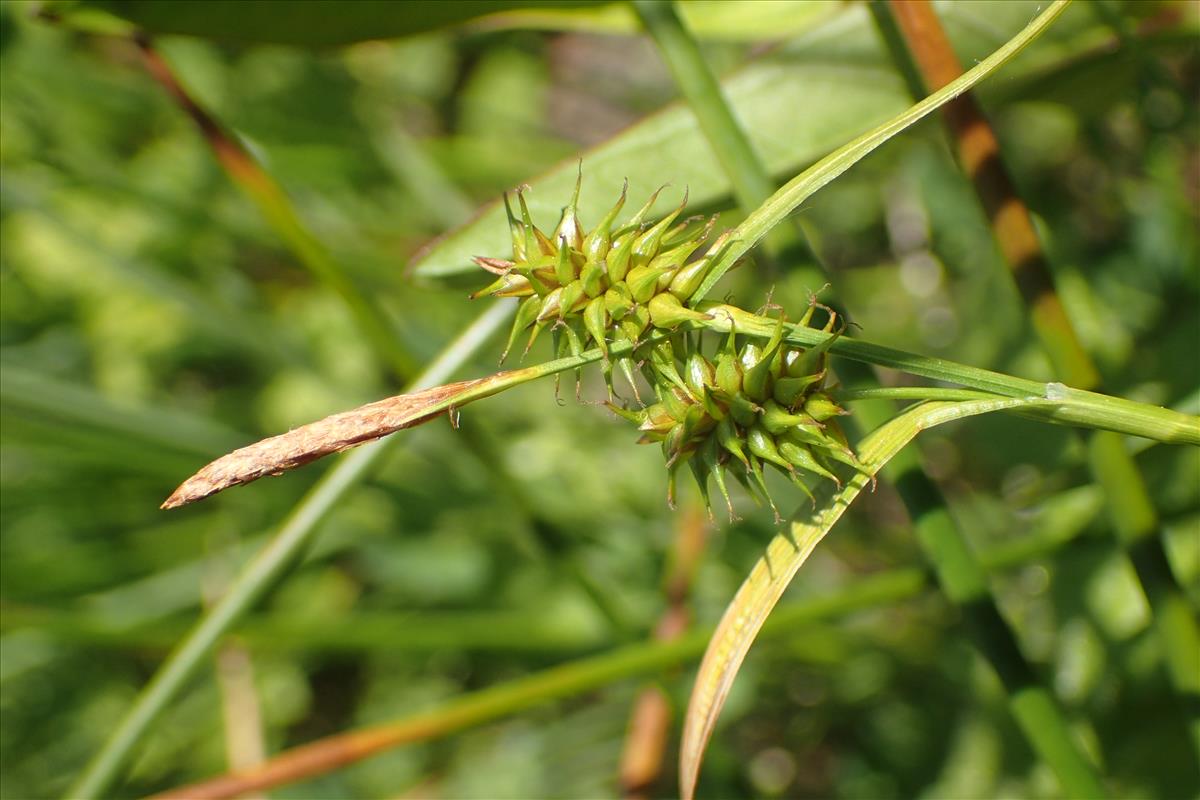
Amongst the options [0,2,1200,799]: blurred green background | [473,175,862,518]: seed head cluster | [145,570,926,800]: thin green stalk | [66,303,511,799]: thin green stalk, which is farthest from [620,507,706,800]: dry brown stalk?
[473,175,862,518]: seed head cluster

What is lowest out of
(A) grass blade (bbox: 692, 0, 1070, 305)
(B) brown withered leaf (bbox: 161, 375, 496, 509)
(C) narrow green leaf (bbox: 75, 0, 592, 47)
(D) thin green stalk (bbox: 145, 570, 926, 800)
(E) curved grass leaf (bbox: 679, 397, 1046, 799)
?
(E) curved grass leaf (bbox: 679, 397, 1046, 799)

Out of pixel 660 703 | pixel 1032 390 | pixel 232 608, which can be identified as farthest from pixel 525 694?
pixel 1032 390

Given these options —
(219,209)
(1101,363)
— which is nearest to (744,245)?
(1101,363)

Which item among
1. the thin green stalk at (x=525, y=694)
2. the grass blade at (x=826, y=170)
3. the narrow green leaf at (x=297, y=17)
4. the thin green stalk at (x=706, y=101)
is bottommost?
the thin green stalk at (x=525, y=694)

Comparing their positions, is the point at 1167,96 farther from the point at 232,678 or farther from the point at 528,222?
the point at 232,678

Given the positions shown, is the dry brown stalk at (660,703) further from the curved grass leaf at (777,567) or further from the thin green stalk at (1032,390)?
the thin green stalk at (1032,390)

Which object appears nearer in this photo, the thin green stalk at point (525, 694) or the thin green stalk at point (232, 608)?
the thin green stalk at point (232, 608)

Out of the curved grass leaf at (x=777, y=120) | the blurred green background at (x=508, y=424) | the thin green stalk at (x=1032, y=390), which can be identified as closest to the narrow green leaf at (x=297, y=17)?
the blurred green background at (x=508, y=424)

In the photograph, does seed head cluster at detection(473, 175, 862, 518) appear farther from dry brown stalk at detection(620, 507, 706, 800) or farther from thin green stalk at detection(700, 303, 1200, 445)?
dry brown stalk at detection(620, 507, 706, 800)
